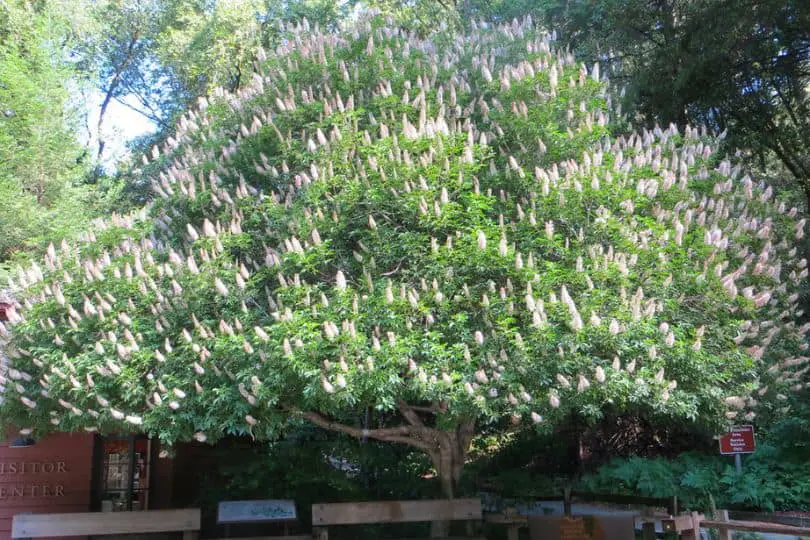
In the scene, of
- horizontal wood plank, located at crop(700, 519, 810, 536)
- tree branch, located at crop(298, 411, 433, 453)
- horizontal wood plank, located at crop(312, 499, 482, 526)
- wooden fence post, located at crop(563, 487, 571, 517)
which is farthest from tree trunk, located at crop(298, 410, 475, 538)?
horizontal wood plank, located at crop(700, 519, 810, 536)

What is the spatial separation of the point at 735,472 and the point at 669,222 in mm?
6888

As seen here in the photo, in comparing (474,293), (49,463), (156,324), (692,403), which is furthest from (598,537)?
(49,463)

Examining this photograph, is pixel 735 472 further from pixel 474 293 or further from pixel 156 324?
pixel 156 324

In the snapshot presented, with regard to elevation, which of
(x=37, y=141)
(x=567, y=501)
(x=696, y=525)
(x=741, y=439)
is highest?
(x=37, y=141)

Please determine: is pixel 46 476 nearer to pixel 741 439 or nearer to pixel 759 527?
pixel 759 527

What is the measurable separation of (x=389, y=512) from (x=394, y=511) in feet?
0.23

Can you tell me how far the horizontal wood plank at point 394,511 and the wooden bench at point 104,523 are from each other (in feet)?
5.54

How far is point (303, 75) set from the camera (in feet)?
36.9

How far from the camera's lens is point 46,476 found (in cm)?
1230

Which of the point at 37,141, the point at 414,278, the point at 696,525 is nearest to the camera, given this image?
the point at 696,525

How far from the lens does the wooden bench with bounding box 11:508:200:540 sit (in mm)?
9227

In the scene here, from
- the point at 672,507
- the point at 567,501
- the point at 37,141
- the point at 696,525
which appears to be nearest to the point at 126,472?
the point at 567,501

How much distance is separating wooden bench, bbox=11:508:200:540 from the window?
12.8 ft

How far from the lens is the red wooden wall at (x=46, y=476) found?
475 inches
